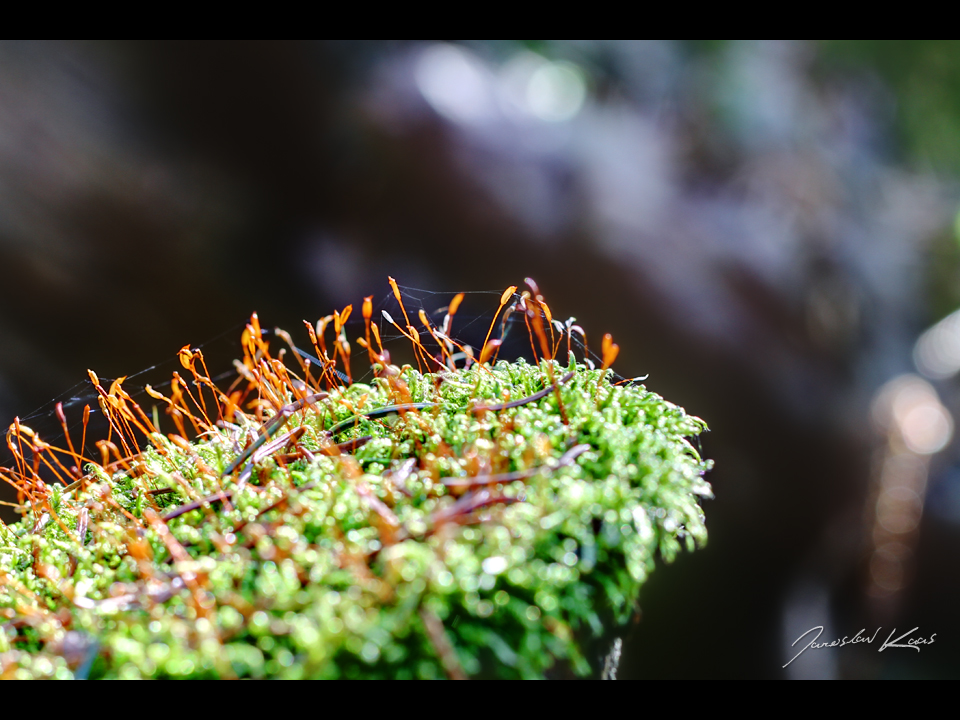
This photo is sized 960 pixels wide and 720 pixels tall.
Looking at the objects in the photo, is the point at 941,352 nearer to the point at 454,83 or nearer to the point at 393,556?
the point at 454,83

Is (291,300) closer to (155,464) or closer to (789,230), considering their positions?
(155,464)

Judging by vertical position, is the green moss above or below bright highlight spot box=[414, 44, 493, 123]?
below

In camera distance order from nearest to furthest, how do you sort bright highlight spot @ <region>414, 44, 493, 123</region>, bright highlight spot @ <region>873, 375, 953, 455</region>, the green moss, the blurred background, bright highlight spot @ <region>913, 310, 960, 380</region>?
the green moss, the blurred background, bright highlight spot @ <region>414, 44, 493, 123</region>, bright highlight spot @ <region>873, 375, 953, 455</region>, bright highlight spot @ <region>913, 310, 960, 380</region>

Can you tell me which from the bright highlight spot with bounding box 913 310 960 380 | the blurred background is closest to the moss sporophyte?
the blurred background

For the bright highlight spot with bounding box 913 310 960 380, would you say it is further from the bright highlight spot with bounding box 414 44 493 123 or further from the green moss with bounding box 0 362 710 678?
the green moss with bounding box 0 362 710 678

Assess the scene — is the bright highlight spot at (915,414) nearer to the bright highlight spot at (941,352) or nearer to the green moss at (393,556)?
the bright highlight spot at (941,352)

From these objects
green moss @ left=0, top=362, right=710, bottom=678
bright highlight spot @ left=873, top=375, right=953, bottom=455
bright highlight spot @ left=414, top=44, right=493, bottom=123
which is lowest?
bright highlight spot @ left=873, top=375, right=953, bottom=455

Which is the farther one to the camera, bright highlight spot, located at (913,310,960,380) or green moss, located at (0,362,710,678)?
bright highlight spot, located at (913,310,960,380)
